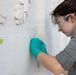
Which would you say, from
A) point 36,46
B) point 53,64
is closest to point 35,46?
point 36,46

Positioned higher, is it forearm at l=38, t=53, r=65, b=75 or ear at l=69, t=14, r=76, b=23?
ear at l=69, t=14, r=76, b=23

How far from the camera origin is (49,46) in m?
1.17

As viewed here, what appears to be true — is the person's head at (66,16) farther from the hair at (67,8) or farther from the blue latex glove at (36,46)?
the blue latex glove at (36,46)

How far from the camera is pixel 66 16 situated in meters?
0.89

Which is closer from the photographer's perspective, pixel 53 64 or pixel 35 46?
pixel 53 64

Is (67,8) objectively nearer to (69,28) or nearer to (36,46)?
(69,28)

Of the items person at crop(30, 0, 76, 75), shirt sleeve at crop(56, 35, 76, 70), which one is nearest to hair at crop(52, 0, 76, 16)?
person at crop(30, 0, 76, 75)

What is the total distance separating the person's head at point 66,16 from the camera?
875 millimetres

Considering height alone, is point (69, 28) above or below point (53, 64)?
above

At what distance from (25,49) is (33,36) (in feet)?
0.36

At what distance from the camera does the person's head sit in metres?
0.87

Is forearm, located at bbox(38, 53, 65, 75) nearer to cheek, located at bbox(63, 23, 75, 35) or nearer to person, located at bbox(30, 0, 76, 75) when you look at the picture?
person, located at bbox(30, 0, 76, 75)

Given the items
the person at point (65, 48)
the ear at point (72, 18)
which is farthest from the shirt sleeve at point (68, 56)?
the ear at point (72, 18)

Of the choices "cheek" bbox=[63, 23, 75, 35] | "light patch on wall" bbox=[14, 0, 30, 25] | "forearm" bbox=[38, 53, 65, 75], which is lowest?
"forearm" bbox=[38, 53, 65, 75]
